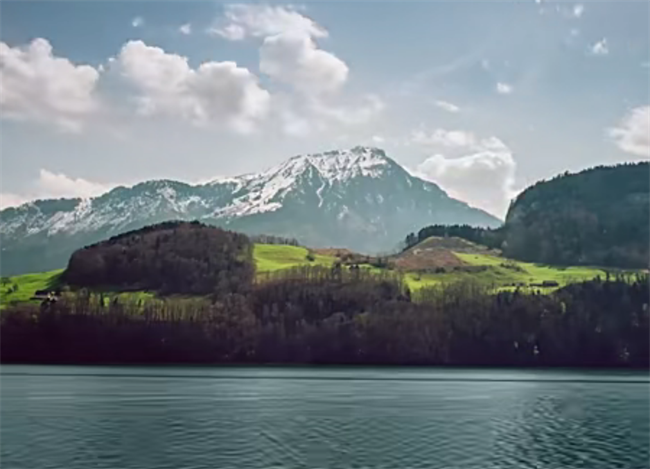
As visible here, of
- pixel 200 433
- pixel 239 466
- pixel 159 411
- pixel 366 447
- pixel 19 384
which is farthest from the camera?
pixel 19 384

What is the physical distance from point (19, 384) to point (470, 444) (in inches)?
4569

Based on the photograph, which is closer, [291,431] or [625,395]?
[291,431]

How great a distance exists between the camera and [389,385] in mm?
184500

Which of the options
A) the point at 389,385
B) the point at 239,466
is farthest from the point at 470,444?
the point at 389,385

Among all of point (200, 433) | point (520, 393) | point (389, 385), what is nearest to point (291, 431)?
point (200, 433)

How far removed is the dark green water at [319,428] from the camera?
72.4 meters

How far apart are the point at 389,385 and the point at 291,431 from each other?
9465 cm

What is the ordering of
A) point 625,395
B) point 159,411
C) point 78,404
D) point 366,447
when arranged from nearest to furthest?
point 366,447 < point 159,411 < point 78,404 < point 625,395

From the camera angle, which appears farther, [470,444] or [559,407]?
[559,407]

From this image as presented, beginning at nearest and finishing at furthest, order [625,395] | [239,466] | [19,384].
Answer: [239,466] → [625,395] → [19,384]

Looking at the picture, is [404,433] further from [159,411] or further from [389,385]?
[389,385]

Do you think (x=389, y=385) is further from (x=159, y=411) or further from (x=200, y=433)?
(x=200, y=433)

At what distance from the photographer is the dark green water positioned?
237ft

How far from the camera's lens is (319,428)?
95188 millimetres
